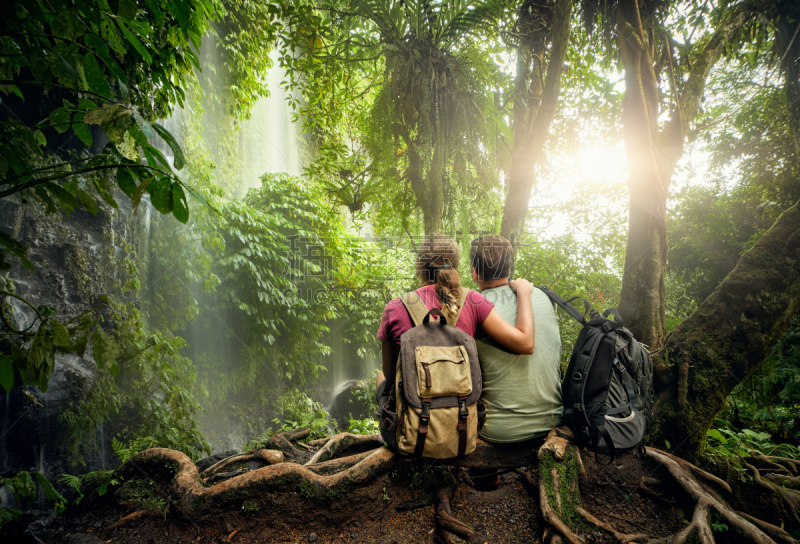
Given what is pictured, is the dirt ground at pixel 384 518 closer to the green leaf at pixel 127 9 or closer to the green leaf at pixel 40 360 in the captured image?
the green leaf at pixel 40 360

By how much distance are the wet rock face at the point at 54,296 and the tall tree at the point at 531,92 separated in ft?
16.1

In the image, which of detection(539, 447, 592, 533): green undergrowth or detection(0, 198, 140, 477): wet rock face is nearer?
detection(539, 447, 592, 533): green undergrowth

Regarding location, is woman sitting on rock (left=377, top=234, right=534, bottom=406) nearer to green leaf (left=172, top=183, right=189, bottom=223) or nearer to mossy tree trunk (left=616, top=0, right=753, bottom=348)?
green leaf (left=172, top=183, right=189, bottom=223)

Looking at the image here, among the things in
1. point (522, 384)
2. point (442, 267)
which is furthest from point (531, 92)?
point (522, 384)

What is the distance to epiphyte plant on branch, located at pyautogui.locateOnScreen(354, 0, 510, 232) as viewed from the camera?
358 centimetres

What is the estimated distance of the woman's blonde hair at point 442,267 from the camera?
2.13 meters

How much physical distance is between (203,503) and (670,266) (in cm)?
1392

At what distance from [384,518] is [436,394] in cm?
115

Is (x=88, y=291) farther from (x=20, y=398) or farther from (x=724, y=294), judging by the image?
(x=724, y=294)

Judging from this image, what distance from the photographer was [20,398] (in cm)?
332

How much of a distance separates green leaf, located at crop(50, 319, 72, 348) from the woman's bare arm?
77.5 inches

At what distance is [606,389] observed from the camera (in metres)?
2.04

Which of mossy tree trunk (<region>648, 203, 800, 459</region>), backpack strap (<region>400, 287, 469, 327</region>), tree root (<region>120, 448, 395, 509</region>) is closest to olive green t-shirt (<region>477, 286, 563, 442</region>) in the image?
backpack strap (<region>400, 287, 469, 327</region>)

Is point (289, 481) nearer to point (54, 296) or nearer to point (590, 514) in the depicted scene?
point (590, 514)
